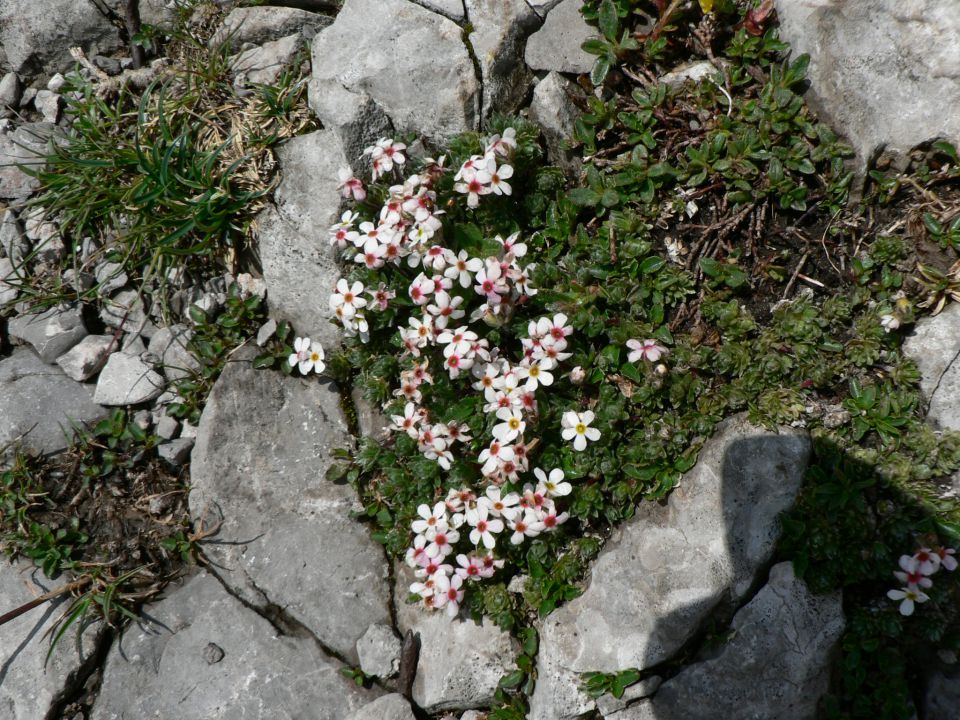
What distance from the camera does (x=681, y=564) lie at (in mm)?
3738

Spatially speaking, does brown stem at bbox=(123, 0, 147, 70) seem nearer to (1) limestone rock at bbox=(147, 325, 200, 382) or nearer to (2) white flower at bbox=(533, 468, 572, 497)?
(1) limestone rock at bbox=(147, 325, 200, 382)

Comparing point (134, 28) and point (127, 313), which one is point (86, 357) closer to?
point (127, 313)

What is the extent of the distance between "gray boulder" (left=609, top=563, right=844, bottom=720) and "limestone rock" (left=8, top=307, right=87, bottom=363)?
181 inches

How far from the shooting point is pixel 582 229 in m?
4.27

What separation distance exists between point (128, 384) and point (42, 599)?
1.44 meters

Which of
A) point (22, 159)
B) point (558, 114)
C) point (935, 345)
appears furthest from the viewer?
point (22, 159)

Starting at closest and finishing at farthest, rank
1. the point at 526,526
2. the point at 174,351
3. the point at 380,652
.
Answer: the point at 526,526
the point at 380,652
the point at 174,351

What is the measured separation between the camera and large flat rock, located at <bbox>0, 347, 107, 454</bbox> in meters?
4.73

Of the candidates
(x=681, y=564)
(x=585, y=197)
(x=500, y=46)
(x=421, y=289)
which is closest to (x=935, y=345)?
(x=681, y=564)

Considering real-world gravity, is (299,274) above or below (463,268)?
below

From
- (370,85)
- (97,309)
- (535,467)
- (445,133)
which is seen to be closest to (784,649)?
(535,467)

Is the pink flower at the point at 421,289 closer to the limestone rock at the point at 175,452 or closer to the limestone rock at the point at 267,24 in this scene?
the limestone rock at the point at 175,452

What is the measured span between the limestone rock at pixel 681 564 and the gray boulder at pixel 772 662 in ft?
0.49

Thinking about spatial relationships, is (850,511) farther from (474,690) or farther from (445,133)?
(445,133)
